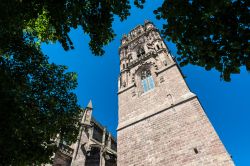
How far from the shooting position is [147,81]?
17.1 metres

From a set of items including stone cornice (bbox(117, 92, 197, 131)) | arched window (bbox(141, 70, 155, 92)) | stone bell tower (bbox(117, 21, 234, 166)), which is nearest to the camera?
stone bell tower (bbox(117, 21, 234, 166))

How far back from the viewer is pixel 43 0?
20.3 feet

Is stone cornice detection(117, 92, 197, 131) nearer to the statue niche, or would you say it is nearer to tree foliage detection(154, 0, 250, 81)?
tree foliage detection(154, 0, 250, 81)

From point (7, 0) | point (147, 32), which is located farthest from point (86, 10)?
point (147, 32)

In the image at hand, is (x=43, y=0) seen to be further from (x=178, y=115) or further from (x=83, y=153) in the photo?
(x=83, y=153)

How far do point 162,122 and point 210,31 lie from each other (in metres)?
8.36

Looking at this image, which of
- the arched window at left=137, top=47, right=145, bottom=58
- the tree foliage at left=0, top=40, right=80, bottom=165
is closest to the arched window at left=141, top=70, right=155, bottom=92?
the arched window at left=137, top=47, right=145, bottom=58

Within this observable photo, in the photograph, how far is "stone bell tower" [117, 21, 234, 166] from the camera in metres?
9.61

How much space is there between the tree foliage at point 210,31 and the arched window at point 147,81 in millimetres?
10997

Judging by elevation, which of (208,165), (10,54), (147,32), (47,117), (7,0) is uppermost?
(147,32)

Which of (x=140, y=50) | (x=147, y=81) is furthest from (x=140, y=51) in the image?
(x=147, y=81)

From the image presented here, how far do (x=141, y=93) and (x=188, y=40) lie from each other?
1125cm

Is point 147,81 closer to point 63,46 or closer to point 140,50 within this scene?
point 140,50

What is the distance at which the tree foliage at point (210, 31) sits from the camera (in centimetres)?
426
